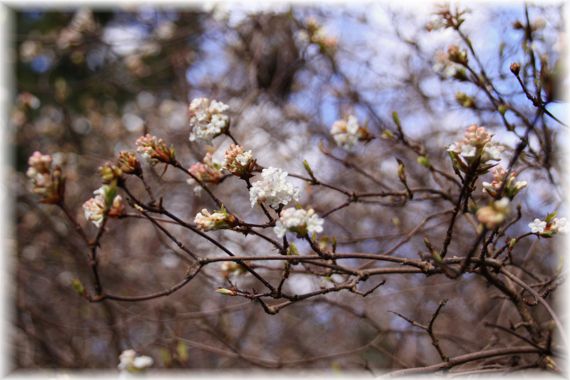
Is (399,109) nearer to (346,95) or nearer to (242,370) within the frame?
(346,95)

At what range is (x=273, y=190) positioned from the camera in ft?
5.12

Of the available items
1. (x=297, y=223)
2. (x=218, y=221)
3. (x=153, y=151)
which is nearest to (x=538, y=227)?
(x=297, y=223)

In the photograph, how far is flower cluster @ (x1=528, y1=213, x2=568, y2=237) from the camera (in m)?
1.64

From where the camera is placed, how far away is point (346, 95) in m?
4.09

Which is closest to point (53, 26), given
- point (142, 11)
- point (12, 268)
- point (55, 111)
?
point (55, 111)

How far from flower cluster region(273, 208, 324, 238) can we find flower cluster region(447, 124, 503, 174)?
45cm

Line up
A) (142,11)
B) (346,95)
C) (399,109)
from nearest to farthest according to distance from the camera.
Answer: (346,95) < (399,109) < (142,11)

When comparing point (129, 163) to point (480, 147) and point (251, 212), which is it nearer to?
point (480, 147)

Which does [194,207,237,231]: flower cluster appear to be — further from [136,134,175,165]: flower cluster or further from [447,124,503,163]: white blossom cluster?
[447,124,503,163]: white blossom cluster

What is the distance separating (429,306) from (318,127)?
1667mm

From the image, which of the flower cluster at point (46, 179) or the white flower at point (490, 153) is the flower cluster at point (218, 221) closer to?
the flower cluster at point (46, 179)

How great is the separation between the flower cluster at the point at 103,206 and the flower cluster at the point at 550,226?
4.37ft

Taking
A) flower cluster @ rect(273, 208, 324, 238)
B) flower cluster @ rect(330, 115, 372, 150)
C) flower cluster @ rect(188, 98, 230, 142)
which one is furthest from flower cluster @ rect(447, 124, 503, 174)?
flower cluster @ rect(330, 115, 372, 150)

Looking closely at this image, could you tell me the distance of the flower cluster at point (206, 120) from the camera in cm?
192
